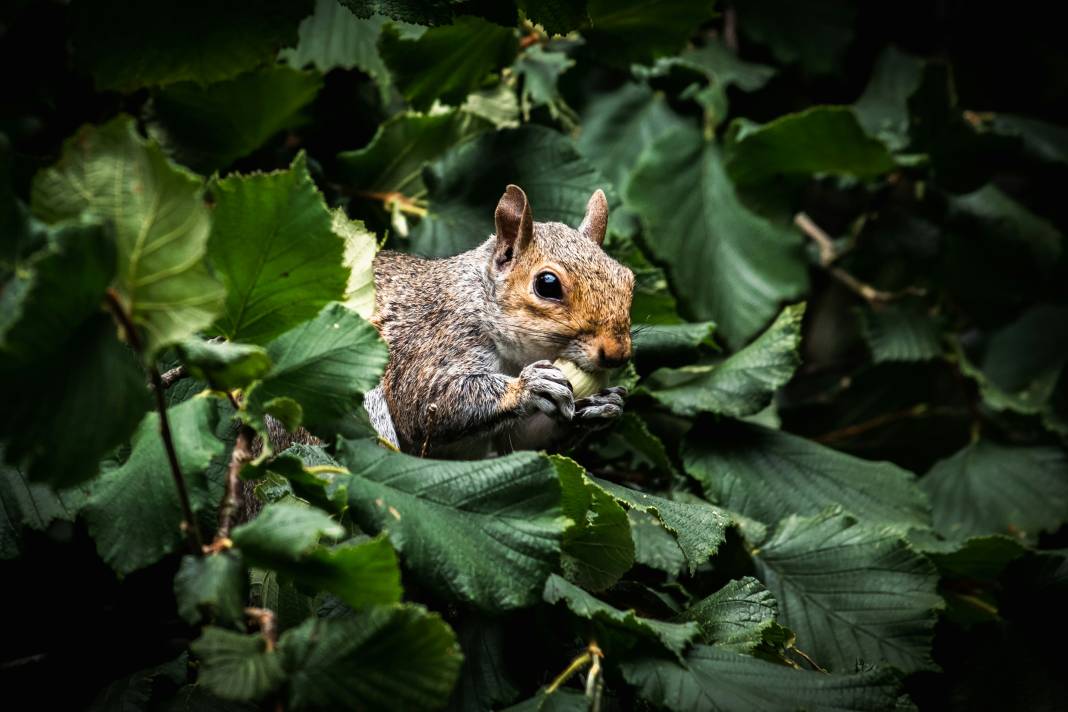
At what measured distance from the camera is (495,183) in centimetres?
171

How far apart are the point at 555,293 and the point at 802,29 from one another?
5.27 feet

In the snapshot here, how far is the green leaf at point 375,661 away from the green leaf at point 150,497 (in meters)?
0.22

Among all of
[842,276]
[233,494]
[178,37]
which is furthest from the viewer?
[842,276]

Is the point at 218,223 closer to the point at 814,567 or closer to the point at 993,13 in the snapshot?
the point at 814,567

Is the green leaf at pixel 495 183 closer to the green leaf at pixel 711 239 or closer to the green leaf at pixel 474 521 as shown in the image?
the green leaf at pixel 711 239

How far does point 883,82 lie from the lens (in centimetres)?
270

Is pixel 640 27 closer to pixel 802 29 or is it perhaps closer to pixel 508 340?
pixel 508 340

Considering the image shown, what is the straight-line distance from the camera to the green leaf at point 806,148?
1959 millimetres

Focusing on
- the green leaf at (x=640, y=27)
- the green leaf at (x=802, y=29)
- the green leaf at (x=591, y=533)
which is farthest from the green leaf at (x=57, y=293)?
the green leaf at (x=802, y=29)

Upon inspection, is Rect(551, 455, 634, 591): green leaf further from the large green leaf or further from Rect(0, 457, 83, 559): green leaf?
Rect(0, 457, 83, 559): green leaf

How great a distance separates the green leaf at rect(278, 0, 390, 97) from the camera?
1817 millimetres

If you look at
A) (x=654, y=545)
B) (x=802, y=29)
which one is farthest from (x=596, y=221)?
(x=802, y=29)

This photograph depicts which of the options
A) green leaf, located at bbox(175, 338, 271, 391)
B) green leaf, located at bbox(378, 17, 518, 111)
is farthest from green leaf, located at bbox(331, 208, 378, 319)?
green leaf, located at bbox(378, 17, 518, 111)

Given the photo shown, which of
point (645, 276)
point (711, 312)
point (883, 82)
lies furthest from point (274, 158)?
point (883, 82)
